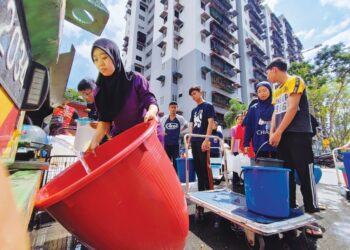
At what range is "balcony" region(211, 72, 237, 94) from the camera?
2430 centimetres

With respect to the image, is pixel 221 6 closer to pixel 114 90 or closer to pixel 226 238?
pixel 114 90

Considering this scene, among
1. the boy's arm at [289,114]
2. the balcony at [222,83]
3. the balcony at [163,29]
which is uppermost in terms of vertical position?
the balcony at [163,29]

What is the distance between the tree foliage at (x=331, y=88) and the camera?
51.5 ft

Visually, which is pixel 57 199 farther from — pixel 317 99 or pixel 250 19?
pixel 250 19

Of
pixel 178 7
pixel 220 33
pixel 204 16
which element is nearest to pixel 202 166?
pixel 204 16

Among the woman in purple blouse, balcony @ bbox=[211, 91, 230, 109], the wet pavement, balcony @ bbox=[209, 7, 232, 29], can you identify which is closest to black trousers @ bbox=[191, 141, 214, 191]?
the wet pavement

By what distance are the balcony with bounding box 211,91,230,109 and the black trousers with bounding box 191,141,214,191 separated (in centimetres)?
2154

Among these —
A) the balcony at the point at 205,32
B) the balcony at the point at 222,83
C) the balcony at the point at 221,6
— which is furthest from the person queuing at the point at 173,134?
the balcony at the point at 221,6

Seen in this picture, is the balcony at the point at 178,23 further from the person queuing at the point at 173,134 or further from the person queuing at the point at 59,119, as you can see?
the person queuing at the point at 173,134

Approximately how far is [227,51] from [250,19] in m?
11.6

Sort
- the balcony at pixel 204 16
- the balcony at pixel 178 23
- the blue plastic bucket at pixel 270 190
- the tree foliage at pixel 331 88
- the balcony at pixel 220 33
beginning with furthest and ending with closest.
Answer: the balcony at pixel 220 33
the balcony at pixel 178 23
the balcony at pixel 204 16
the tree foliage at pixel 331 88
the blue plastic bucket at pixel 270 190

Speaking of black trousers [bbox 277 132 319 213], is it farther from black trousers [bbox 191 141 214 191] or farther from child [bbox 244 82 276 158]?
black trousers [bbox 191 141 214 191]

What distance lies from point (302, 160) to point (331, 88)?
18738 mm

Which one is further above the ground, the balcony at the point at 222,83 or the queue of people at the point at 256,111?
the balcony at the point at 222,83
